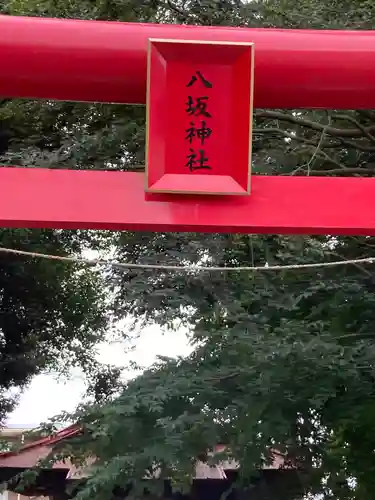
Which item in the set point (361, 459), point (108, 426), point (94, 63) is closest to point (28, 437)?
point (108, 426)

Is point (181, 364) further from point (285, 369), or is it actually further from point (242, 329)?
point (285, 369)

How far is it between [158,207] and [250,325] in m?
1.73

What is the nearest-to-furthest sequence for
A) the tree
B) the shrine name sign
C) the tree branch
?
the shrine name sign < the tree < the tree branch

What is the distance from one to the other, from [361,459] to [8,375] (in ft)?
14.3

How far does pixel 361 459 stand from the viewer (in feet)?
13.1

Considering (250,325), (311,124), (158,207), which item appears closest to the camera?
(158,207)

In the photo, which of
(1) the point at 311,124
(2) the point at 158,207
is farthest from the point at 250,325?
(2) the point at 158,207

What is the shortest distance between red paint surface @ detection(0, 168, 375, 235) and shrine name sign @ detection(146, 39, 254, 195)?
77 millimetres

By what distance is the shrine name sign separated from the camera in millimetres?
2230

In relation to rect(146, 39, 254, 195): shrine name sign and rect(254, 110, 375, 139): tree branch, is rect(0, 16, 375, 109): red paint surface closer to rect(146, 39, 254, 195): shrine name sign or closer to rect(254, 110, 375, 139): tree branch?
rect(146, 39, 254, 195): shrine name sign

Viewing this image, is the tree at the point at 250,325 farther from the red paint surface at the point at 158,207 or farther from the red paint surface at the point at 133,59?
the red paint surface at the point at 133,59

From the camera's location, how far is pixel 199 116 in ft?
7.53

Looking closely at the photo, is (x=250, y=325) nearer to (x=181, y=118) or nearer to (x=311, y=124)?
(x=311, y=124)

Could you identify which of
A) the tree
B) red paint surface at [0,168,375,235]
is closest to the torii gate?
red paint surface at [0,168,375,235]
